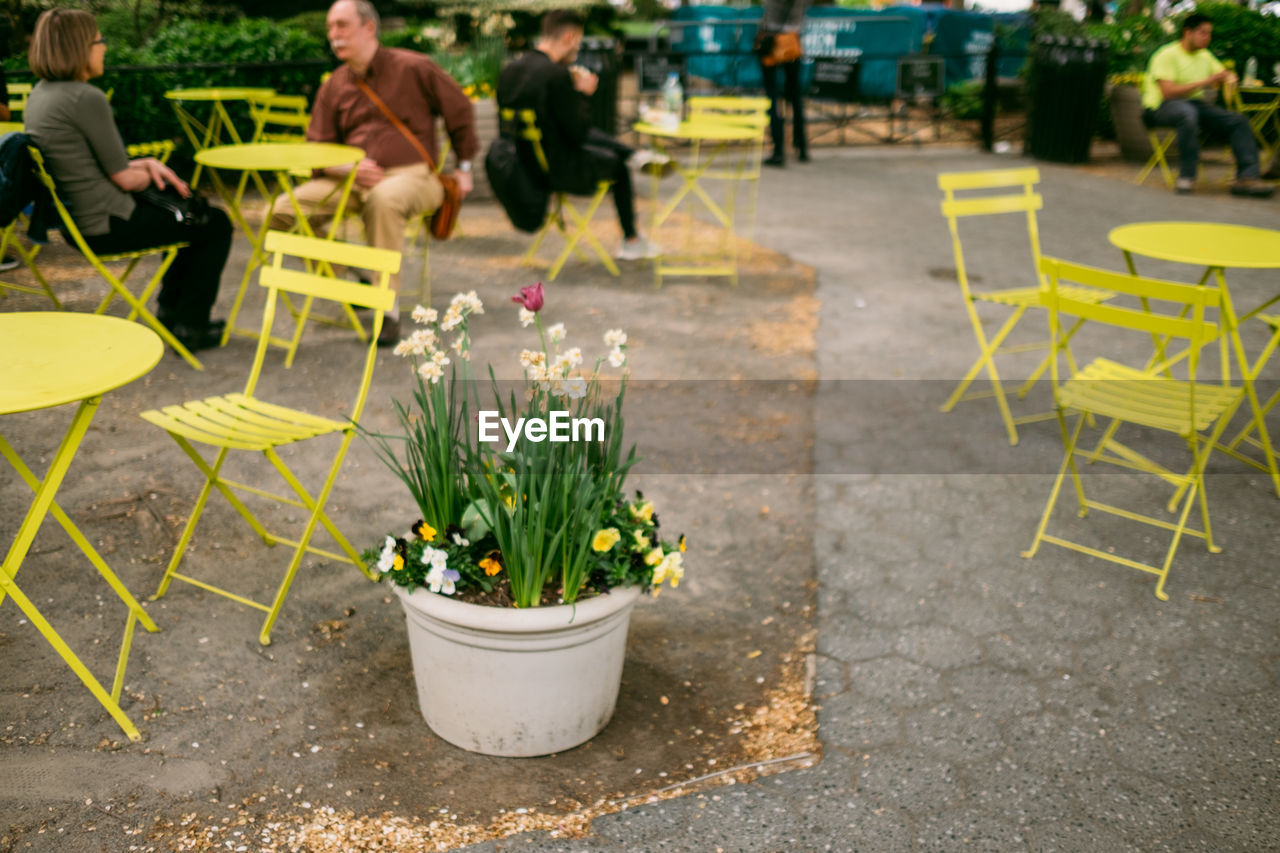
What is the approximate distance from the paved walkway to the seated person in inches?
128

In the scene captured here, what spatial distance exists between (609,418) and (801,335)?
356cm

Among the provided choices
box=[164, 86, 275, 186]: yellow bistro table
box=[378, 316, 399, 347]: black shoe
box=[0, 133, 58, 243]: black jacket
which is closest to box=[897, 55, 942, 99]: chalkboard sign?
box=[164, 86, 275, 186]: yellow bistro table

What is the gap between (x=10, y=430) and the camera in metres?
4.69

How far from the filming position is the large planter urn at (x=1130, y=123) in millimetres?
11563

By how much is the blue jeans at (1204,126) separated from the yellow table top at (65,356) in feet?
32.5

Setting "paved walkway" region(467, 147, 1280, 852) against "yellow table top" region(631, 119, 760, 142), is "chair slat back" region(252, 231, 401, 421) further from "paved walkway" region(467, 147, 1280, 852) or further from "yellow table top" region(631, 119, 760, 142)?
"yellow table top" region(631, 119, 760, 142)

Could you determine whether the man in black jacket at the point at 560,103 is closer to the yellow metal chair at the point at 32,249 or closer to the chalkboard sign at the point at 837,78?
the yellow metal chair at the point at 32,249

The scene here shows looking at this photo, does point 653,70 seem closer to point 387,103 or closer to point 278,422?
point 387,103

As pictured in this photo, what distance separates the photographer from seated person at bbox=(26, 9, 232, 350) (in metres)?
4.61

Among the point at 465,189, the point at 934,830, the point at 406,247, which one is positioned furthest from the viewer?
the point at 406,247

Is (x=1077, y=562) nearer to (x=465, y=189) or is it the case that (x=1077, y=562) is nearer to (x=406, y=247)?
(x=465, y=189)

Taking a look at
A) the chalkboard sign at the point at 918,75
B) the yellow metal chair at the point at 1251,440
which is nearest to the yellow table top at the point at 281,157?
the yellow metal chair at the point at 1251,440

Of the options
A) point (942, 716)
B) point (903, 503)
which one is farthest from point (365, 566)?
point (903, 503)

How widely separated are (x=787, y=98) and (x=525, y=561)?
389 inches
